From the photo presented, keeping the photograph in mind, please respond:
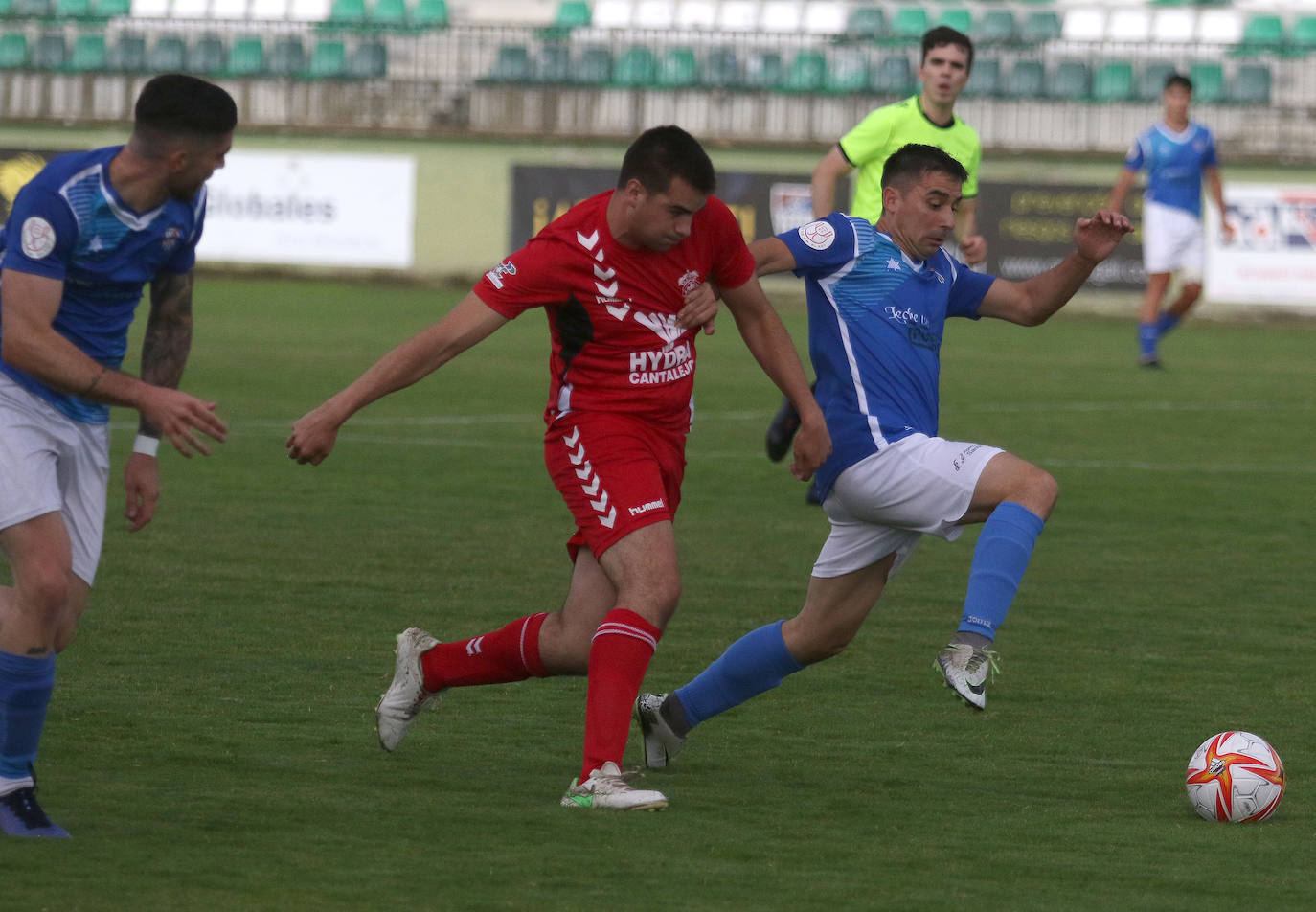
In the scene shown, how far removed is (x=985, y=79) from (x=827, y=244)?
23533mm

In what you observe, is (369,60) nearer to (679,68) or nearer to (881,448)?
(679,68)

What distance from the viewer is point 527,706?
6273 mm

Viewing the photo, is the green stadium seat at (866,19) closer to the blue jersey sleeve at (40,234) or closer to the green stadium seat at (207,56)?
the green stadium seat at (207,56)

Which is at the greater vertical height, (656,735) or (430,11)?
(430,11)

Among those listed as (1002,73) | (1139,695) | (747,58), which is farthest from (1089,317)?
(1139,695)

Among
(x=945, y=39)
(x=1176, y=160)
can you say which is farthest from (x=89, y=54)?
(x=945, y=39)

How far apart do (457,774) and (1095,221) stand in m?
2.38

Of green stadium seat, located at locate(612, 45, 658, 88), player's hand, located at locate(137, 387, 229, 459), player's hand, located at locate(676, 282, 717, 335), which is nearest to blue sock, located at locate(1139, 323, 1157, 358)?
green stadium seat, located at locate(612, 45, 658, 88)

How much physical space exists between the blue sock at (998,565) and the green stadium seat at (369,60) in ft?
84.5

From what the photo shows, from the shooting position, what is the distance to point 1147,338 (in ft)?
61.4

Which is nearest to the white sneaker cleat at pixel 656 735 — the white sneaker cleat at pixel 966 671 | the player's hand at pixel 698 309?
the white sneaker cleat at pixel 966 671

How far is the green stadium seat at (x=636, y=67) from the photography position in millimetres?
29312

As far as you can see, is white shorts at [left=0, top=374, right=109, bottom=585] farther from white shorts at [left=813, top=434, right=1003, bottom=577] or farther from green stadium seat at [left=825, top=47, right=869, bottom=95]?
green stadium seat at [left=825, top=47, right=869, bottom=95]

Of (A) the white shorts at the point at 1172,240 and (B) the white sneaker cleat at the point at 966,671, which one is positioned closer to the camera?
(B) the white sneaker cleat at the point at 966,671
